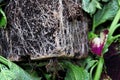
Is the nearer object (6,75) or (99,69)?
(6,75)

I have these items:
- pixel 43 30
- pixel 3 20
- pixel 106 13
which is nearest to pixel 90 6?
pixel 106 13

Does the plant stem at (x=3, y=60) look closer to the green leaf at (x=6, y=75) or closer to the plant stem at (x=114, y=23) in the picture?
the green leaf at (x=6, y=75)

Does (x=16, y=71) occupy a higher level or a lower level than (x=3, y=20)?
lower

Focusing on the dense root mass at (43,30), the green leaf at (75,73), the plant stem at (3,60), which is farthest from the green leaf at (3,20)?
the green leaf at (75,73)

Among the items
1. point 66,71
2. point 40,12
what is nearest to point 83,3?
point 40,12

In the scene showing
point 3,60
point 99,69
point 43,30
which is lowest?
point 99,69

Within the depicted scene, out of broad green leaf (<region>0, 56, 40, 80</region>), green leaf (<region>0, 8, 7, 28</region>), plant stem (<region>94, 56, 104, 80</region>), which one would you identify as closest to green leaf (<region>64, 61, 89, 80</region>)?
plant stem (<region>94, 56, 104, 80</region>)

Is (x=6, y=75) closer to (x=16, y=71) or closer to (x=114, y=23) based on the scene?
(x=16, y=71)
